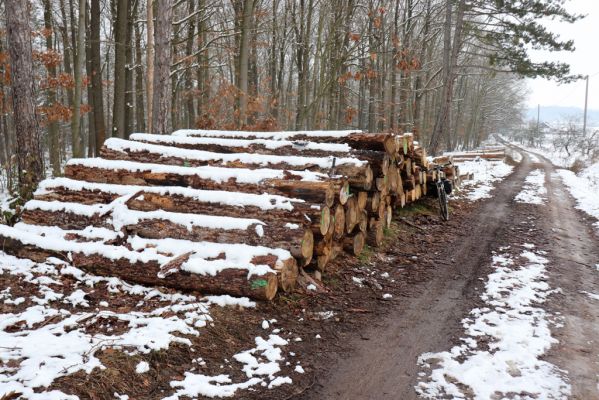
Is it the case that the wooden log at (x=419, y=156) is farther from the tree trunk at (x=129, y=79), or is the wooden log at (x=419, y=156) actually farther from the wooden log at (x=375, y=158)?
the tree trunk at (x=129, y=79)

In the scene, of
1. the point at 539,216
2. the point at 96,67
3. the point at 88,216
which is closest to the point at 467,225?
the point at 539,216

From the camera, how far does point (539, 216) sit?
1101 centimetres

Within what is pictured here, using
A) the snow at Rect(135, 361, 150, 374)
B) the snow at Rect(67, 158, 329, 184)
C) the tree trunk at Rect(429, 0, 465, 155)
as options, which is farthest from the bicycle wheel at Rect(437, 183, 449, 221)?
the tree trunk at Rect(429, 0, 465, 155)

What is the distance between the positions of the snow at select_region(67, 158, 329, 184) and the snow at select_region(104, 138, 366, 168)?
33 cm

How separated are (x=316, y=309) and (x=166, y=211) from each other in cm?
248

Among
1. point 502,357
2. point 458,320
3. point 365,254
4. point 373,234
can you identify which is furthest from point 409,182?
point 502,357

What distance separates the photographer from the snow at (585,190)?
12304 mm

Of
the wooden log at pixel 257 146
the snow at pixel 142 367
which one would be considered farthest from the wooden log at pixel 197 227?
the snow at pixel 142 367

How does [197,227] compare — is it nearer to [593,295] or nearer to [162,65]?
[593,295]

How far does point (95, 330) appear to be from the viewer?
3.89 meters

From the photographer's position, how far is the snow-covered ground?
3.19 metres

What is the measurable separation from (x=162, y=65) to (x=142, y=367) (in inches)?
364

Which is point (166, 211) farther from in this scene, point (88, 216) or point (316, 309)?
point (316, 309)

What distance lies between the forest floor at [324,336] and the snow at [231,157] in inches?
66.0
